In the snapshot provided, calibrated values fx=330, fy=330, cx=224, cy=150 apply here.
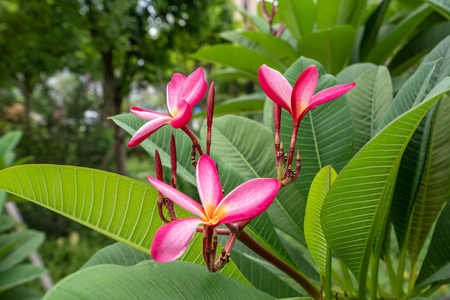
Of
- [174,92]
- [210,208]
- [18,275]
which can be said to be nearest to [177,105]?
[174,92]

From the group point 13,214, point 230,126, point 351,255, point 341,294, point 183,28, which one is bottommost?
point 13,214

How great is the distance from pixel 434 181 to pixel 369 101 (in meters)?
0.15

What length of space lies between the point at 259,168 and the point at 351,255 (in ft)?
0.64

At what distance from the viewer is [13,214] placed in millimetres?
1859

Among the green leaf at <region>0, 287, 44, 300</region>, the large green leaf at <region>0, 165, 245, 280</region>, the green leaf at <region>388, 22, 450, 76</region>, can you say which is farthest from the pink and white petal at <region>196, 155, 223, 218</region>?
the green leaf at <region>0, 287, 44, 300</region>

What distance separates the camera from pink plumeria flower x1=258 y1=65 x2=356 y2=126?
291 mm

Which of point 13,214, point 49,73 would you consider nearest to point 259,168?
point 13,214

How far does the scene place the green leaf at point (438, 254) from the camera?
1.38ft

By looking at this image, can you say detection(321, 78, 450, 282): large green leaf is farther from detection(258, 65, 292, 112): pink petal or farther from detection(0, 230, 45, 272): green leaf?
detection(0, 230, 45, 272): green leaf

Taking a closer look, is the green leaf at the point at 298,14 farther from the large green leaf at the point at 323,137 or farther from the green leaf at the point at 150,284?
the green leaf at the point at 150,284

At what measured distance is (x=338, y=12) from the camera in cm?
83

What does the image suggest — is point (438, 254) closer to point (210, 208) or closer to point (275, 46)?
point (210, 208)

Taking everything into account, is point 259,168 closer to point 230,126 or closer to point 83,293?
point 230,126

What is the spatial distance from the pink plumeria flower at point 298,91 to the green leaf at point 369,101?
0.23 meters
